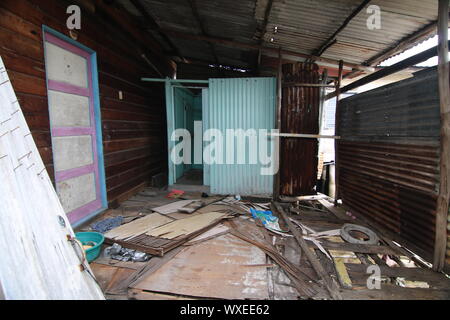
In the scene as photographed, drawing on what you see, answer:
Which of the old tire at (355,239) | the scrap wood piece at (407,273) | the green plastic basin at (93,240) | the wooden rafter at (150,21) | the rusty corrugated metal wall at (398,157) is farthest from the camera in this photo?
the wooden rafter at (150,21)

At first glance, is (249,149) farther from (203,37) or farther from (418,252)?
(418,252)

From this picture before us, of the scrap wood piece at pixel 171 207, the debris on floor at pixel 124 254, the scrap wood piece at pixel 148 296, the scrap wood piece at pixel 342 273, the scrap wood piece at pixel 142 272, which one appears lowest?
the scrap wood piece at pixel 342 273

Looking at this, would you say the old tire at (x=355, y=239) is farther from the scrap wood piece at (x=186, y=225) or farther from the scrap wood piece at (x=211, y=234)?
the scrap wood piece at (x=186, y=225)

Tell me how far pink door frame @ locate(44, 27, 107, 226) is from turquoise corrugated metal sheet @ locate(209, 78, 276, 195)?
7.65 ft

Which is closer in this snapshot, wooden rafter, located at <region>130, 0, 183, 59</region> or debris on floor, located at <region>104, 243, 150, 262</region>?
debris on floor, located at <region>104, 243, 150, 262</region>

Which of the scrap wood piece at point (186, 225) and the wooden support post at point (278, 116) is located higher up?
the wooden support post at point (278, 116)

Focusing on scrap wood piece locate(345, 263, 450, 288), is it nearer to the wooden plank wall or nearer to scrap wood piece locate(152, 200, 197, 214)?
scrap wood piece locate(152, 200, 197, 214)

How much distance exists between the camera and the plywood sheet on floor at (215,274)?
7.05ft

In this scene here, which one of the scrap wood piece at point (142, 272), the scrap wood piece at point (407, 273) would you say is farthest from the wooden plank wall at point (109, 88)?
the scrap wood piece at point (407, 273)

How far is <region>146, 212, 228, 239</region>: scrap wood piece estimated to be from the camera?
123 inches

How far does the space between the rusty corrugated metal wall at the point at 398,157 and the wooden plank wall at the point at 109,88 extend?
4.75m

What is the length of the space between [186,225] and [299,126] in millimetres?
3410

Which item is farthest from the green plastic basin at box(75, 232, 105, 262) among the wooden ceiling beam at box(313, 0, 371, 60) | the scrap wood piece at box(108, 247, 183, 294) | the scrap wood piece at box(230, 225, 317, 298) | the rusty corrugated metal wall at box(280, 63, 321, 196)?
the wooden ceiling beam at box(313, 0, 371, 60)

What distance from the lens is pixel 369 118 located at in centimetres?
386
